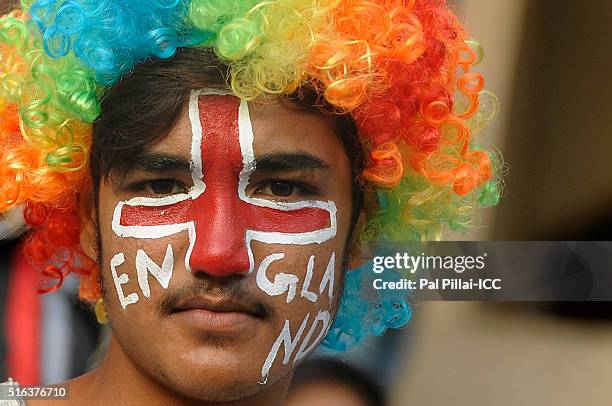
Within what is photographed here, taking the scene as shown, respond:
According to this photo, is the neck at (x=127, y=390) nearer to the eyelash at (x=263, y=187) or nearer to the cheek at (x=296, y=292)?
the cheek at (x=296, y=292)

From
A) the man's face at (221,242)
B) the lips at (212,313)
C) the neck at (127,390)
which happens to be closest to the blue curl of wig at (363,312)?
the neck at (127,390)

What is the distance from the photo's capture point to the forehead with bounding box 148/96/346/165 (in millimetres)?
1990

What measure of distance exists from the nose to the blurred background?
97 centimetres

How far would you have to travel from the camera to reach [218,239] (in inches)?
76.0

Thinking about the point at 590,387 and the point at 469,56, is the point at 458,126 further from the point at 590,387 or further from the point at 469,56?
the point at 590,387

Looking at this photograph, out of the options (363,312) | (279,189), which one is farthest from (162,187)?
(363,312)

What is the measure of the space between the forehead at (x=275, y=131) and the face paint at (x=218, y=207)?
19mm

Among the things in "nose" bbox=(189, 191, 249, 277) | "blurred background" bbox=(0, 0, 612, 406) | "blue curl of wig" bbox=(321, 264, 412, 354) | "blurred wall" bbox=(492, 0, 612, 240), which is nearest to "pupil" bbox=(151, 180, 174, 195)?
"nose" bbox=(189, 191, 249, 277)

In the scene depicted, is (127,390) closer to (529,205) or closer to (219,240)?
(219,240)

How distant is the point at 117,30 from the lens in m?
1.99

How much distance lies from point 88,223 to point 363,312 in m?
0.89

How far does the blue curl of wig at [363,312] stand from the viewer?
2.55m

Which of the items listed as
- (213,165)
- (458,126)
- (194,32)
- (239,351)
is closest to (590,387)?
(458,126)

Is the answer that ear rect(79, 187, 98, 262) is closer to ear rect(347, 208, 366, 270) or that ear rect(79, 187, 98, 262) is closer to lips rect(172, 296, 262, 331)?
lips rect(172, 296, 262, 331)
